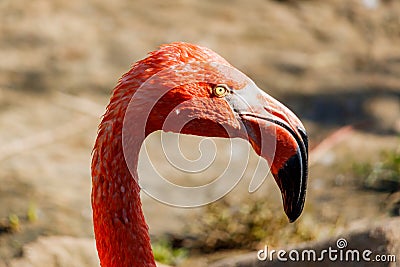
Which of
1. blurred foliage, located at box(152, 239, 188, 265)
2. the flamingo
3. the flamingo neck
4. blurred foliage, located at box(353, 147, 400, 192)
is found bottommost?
the flamingo neck

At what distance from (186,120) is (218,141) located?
134 inches

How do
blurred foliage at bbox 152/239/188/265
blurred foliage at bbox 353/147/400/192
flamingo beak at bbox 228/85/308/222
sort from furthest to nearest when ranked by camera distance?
blurred foliage at bbox 353/147/400/192 → blurred foliage at bbox 152/239/188/265 → flamingo beak at bbox 228/85/308/222

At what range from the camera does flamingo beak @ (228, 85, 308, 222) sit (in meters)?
2.72

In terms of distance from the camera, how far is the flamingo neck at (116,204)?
9.29ft

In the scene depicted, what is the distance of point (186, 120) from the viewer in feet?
9.12

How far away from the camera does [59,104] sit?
6340mm

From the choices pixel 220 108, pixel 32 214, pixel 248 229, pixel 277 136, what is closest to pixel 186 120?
pixel 220 108

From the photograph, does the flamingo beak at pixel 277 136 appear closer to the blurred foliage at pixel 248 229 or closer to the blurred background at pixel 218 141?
the blurred background at pixel 218 141

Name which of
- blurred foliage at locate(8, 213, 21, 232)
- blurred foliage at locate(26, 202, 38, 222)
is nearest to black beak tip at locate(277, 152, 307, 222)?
blurred foliage at locate(8, 213, 21, 232)

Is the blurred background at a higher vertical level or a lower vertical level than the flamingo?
higher

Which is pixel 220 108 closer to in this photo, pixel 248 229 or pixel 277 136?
pixel 277 136

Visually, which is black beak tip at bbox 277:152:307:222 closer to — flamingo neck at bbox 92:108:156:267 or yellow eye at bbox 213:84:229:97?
yellow eye at bbox 213:84:229:97

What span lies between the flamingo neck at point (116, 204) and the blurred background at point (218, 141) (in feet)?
3.99

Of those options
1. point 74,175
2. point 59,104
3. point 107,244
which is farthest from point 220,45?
point 107,244
